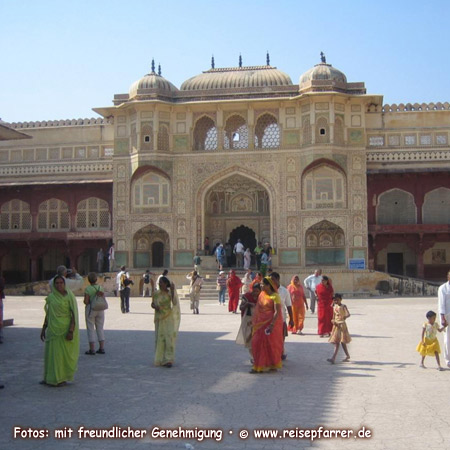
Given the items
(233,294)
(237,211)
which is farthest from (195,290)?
(237,211)

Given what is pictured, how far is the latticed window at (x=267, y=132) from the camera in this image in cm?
2480

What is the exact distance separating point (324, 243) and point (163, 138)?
7261 millimetres

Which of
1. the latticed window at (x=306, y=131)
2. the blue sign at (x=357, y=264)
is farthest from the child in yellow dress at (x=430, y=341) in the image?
the latticed window at (x=306, y=131)

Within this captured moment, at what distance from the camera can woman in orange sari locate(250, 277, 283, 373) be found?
7.81 meters

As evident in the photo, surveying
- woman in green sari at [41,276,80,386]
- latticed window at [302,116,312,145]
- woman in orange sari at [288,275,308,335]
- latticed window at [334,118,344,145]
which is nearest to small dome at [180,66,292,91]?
latticed window at [302,116,312,145]

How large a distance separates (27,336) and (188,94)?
15.6 metres

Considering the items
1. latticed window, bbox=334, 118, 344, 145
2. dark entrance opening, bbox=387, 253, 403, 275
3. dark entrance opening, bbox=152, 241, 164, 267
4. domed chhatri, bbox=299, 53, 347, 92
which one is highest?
domed chhatri, bbox=299, 53, 347, 92

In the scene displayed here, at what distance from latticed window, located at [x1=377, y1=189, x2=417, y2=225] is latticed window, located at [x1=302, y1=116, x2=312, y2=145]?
3.68 metres

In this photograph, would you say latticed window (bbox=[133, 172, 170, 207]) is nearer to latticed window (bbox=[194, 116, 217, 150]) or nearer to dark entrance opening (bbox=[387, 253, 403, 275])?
latticed window (bbox=[194, 116, 217, 150])

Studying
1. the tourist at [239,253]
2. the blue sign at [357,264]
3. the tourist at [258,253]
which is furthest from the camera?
the tourist at [239,253]

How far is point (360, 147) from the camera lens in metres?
24.0

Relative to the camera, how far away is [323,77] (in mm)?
23953

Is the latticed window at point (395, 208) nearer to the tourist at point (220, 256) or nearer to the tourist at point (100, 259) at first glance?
the tourist at point (220, 256)

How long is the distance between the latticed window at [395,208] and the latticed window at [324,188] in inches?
79.5
